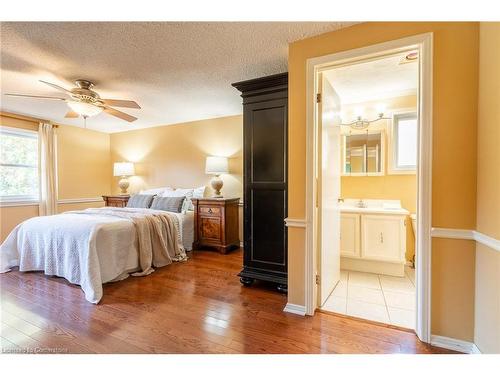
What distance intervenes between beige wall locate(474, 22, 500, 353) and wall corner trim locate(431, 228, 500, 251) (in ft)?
0.09

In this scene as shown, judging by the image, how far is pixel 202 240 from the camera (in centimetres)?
382

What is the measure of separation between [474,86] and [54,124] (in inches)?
232

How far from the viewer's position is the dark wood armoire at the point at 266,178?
2.26 metres

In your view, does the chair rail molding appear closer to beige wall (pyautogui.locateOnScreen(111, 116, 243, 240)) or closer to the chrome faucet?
beige wall (pyautogui.locateOnScreen(111, 116, 243, 240))

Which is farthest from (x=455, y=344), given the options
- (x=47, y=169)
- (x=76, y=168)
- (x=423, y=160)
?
(x=76, y=168)

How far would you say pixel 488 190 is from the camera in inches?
52.2

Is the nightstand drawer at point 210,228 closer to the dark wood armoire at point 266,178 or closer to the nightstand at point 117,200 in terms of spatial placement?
the dark wood armoire at point 266,178

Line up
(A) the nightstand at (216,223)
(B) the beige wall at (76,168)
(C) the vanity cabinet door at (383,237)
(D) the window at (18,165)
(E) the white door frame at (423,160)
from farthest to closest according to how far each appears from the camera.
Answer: (B) the beige wall at (76,168) → (D) the window at (18,165) → (A) the nightstand at (216,223) → (C) the vanity cabinet door at (383,237) → (E) the white door frame at (423,160)

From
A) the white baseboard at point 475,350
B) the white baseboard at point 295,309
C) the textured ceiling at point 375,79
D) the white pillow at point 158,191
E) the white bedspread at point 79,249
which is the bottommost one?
the white baseboard at point 295,309

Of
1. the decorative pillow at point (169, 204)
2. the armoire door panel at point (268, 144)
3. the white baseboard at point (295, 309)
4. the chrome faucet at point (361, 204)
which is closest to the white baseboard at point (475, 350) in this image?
the white baseboard at point (295, 309)

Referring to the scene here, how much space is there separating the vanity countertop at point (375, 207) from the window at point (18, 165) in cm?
525

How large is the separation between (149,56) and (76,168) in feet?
12.9

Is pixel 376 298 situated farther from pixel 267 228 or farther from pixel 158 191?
pixel 158 191
